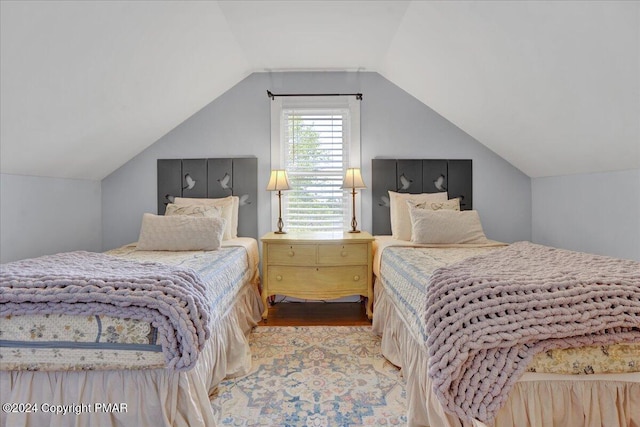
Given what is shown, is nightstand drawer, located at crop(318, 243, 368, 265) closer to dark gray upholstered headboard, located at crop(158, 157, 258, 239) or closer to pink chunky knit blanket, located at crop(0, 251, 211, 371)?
dark gray upholstered headboard, located at crop(158, 157, 258, 239)

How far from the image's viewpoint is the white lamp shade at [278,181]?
3117mm

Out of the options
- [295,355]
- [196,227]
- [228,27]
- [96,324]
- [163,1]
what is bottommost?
[295,355]

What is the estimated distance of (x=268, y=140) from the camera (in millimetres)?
3365

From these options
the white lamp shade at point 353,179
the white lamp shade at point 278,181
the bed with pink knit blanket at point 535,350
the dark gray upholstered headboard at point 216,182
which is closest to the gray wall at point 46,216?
the dark gray upholstered headboard at point 216,182

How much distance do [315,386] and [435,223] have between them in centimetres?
151

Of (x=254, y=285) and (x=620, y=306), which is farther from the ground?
(x=620, y=306)

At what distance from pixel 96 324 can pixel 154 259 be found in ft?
3.11

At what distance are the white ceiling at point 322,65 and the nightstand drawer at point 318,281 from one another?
1.64 meters

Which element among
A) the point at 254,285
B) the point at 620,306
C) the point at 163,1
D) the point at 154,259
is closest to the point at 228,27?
the point at 163,1

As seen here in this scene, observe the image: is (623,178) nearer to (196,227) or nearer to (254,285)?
(254,285)

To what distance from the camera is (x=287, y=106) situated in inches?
132

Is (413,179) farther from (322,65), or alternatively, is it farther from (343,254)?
(322,65)

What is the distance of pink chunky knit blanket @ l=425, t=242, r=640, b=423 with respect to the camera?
1.14m

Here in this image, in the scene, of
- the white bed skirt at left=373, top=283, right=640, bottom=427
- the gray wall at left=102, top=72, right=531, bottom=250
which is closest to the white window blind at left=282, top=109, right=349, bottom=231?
the gray wall at left=102, top=72, right=531, bottom=250
